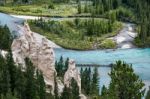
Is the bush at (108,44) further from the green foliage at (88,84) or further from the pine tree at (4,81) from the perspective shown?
the pine tree at (4,81)

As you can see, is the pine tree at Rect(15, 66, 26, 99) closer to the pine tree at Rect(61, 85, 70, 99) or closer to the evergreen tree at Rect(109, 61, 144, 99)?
the pine tree at Rect(61, 85, 70, 99)

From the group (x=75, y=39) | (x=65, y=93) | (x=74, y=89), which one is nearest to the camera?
(x=65, y=93)

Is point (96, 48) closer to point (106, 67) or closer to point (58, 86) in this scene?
point (106, 67)

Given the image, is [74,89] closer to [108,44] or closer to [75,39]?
[108,44]

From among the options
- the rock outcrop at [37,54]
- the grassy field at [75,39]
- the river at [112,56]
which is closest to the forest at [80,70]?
the grassy field at [75,39]

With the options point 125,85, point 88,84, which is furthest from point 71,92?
point 125,85

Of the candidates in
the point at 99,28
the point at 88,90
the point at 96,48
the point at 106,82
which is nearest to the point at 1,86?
the point at 88,90
